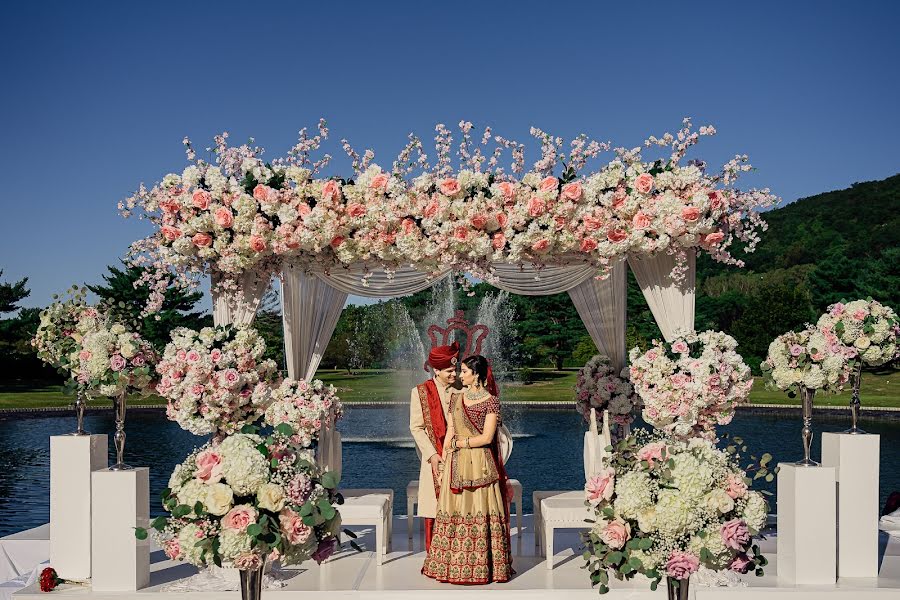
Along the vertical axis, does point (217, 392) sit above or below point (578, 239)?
below

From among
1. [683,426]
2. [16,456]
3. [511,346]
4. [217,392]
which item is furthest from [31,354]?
[683,426]

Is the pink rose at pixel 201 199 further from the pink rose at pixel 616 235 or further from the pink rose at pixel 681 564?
the pink rose at pixel 681 564

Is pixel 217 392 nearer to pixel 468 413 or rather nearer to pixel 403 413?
pixel 468 413

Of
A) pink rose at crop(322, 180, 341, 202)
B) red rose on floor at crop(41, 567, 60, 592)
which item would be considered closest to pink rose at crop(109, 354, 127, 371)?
red rose on floor at crop(41, 567, 60, 592)

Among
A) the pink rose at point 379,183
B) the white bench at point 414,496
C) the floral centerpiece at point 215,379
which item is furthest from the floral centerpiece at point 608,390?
the floral centerpiece at point 215,379

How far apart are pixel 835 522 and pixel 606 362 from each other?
2190mm

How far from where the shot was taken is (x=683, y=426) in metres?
6.14

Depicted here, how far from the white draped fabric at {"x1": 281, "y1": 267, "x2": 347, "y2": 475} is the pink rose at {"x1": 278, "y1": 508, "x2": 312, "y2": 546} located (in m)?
3.98

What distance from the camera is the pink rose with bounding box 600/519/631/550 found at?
106 inches

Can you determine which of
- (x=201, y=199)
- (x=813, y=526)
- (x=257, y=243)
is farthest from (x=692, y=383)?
(x=201, y=199)

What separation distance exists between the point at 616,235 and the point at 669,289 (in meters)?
0.68

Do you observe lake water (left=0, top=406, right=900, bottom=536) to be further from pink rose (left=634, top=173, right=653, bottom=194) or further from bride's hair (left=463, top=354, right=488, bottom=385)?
pink rose (left=634, top=173, right=653, bottom=194)

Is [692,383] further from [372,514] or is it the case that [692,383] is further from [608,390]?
[372,514]

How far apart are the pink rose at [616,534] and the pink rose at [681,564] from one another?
15cm
